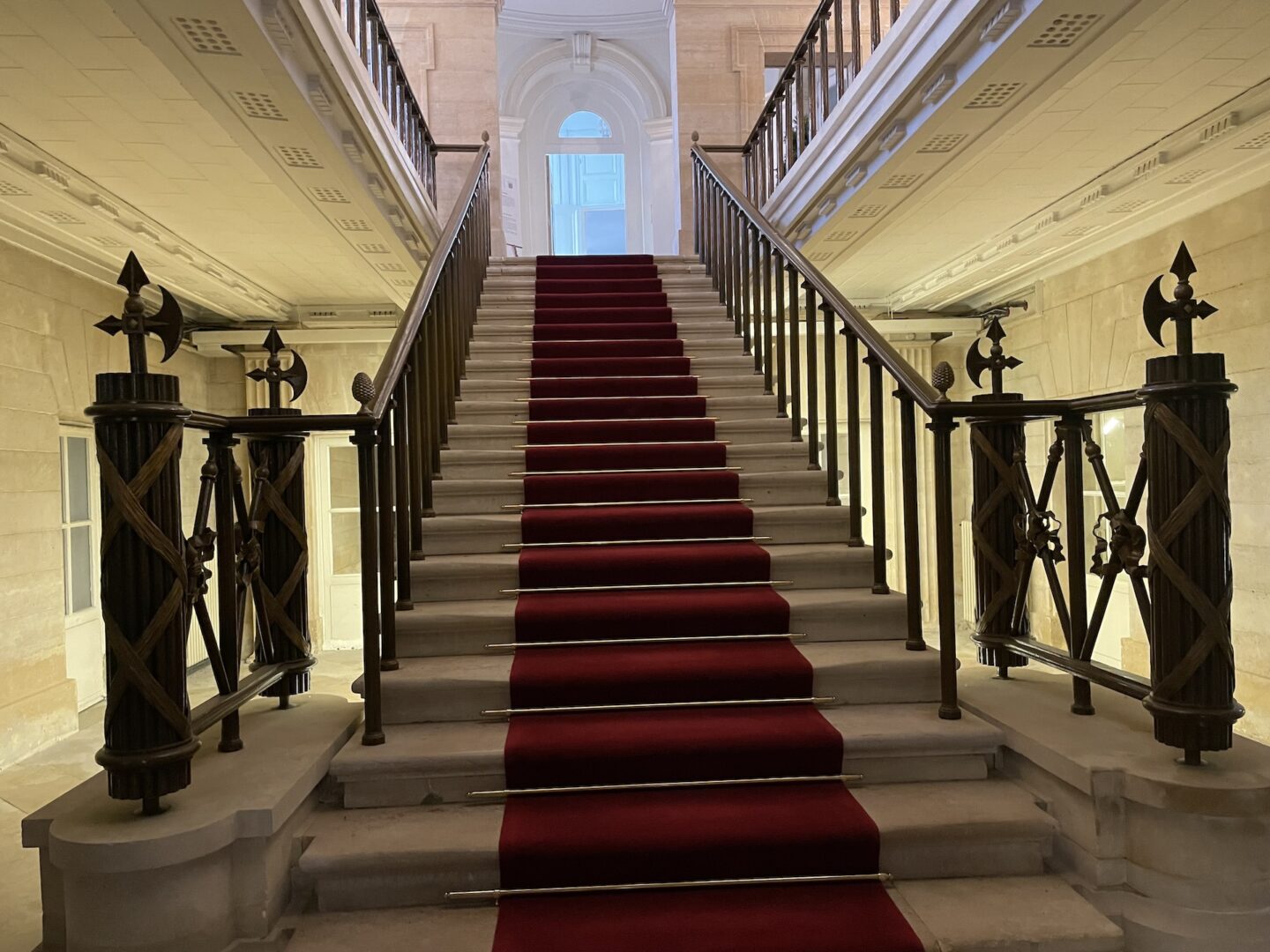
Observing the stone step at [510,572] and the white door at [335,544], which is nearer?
the stone step at [510,572]

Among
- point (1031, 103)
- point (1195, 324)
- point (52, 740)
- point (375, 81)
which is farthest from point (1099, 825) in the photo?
point (52, 740)

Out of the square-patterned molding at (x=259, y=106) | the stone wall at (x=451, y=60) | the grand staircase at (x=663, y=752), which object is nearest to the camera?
the grand staircase at (x=663, y=752)

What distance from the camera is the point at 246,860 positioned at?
1.71 metres

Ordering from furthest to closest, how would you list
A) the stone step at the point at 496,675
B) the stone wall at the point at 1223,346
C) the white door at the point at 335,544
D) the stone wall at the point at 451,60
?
the stone wall at the point at 451,60, the white door at the point at 335,544, the stone wall at the point at 1223,346, the stone step at the point at 496,675

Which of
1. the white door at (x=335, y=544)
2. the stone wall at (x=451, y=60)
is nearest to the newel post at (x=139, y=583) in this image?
the white door at (x=335, y=544)

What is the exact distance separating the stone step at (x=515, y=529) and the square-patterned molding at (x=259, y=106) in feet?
6.61

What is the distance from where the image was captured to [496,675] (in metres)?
2.39

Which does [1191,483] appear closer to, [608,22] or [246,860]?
[246,860]

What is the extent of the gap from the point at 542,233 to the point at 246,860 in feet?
36.4

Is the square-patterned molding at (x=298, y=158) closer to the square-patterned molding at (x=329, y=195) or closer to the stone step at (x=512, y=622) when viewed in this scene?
the square-patterned molding at (x=329, y=195)

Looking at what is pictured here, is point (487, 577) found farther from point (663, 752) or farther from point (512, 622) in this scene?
point (663, 752)

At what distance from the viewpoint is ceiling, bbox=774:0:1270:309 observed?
3.35 metres

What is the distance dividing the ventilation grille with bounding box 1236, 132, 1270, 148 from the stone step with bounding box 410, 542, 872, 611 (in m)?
3.09

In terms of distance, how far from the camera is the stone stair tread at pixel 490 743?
2.07 meters
